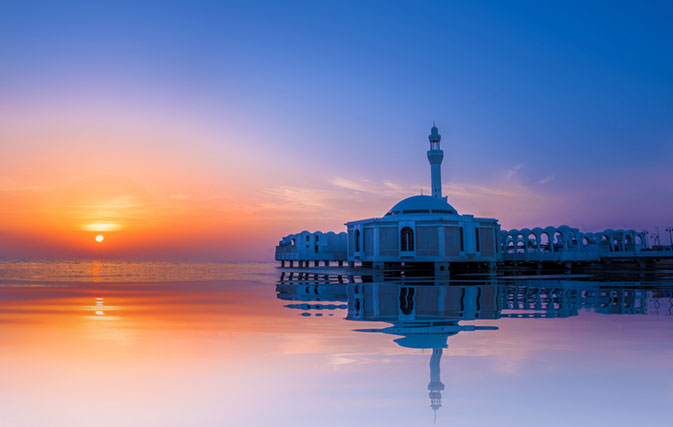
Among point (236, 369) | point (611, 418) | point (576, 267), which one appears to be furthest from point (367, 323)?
point (576, 267)

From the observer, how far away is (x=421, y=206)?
5388 cm

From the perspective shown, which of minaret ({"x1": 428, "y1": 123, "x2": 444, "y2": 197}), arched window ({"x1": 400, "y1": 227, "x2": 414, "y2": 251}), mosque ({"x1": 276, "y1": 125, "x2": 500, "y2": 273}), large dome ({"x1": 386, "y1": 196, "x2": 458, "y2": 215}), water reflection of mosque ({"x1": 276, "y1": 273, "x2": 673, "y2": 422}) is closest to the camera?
water reflection of mosque ({"x1": 276, "y1": 273, "x2": 673, "y2": 422})

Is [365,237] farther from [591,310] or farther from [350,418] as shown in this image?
[350,418]

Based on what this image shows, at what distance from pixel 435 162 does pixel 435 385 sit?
57.9 meters

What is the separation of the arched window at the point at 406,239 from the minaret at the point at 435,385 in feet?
137

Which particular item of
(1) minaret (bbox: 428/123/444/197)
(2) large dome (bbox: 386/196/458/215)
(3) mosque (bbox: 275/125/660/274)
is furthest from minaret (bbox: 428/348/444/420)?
(1) minaret (bbox: 428/123/444/197)

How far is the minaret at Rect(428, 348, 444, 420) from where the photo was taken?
6027mm

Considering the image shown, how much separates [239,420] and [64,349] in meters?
5.49

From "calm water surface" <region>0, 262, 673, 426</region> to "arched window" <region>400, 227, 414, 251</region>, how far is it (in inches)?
1422

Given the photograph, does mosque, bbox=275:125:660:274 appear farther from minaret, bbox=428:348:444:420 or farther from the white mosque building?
minaret, bbox=428:348:444:420

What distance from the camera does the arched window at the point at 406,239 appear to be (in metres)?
49.8

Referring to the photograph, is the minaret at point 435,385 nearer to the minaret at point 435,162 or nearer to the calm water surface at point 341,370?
the calm water surface at point 341,370

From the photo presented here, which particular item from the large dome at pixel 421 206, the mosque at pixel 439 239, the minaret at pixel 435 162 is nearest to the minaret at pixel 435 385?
the mosque at pixel 439 239

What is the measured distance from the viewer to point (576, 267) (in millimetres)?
66375
